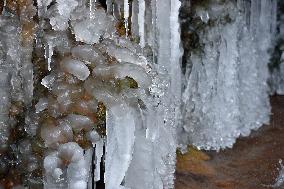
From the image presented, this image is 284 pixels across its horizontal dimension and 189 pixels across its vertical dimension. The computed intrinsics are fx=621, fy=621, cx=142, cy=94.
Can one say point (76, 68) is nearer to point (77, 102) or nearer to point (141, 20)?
point (77, 102)

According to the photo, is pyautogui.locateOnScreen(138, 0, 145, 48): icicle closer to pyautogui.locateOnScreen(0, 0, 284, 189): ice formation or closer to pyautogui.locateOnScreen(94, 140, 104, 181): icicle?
pyautogui.locateOnScreen(0, 0, 284, 189): ice formation

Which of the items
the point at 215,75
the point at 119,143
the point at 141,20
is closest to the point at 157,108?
the point at 119,143

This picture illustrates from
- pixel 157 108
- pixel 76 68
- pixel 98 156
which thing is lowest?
pixel 98 156

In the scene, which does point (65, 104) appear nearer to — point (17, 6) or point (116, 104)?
point (116, 104)

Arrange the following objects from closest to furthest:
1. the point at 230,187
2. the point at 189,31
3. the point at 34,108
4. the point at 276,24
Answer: the point at 34,108
the point at 230,187
the point at 189,31
the point at 276,24

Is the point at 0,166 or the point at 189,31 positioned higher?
the point at 189,31

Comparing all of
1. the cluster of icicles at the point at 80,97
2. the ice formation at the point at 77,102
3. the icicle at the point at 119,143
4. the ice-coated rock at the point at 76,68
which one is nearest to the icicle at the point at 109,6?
the ice formation at the point at 77,102

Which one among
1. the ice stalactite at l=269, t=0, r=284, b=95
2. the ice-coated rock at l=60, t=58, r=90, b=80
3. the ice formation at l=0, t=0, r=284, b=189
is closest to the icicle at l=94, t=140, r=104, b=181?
the ice formation at l=0, t=0, r=284, b=189

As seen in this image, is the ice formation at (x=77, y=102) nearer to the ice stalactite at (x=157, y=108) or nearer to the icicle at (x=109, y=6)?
the ice stalactite at (x=157, y=108)

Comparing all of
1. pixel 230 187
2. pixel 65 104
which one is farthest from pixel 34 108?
pixel 230 187
